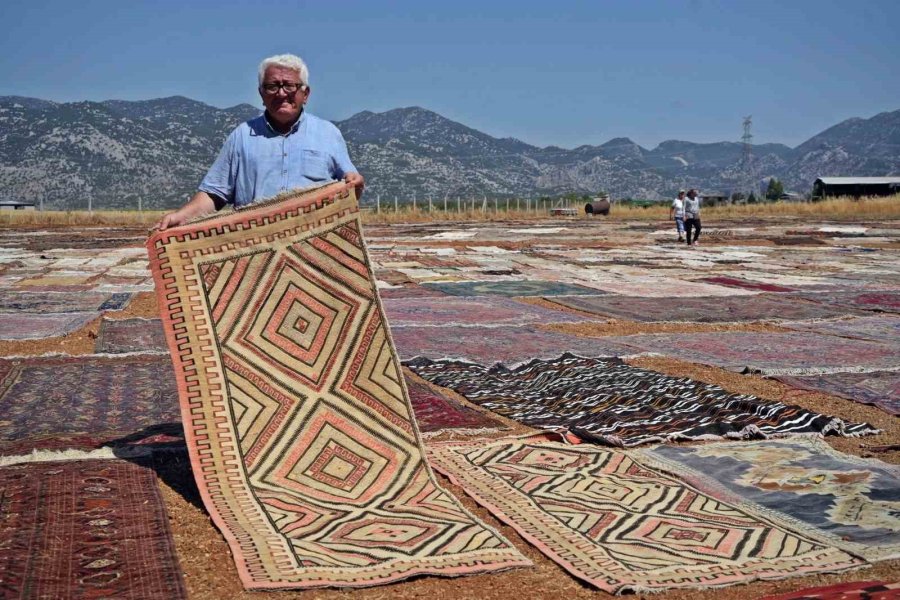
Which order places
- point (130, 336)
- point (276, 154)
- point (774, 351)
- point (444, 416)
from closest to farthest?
point (276, 154) → point (444, 416) → point (774, 351) → point (130, 336)

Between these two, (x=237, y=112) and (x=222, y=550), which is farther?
(x=237, y=112)

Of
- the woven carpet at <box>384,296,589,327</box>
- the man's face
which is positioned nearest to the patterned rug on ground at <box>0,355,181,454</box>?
the man's face

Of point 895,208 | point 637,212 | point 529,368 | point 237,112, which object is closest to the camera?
point 529,368

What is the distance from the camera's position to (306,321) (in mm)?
4066

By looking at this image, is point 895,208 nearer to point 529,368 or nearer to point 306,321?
point 529,368

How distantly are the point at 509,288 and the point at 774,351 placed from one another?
4.87m

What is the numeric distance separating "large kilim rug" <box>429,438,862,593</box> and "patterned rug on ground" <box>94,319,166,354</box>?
334cm

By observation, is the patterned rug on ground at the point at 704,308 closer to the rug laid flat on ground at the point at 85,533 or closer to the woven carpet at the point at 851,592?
the rug laid flat on ground at the point at 85,533

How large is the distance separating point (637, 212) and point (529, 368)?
1518 inches

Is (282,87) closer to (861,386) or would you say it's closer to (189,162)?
(861,386)

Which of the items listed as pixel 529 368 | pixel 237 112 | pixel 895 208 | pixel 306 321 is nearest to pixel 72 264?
pixel 529 368

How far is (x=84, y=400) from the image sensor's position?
18.4 feet

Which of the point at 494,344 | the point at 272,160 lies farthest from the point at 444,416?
the point at 494,344

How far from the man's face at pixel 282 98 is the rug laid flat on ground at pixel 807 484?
194 cm
